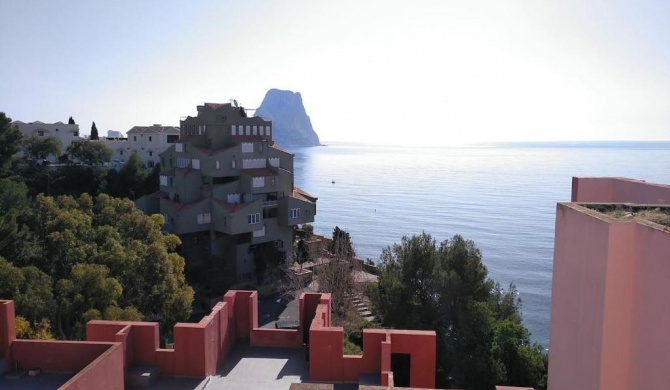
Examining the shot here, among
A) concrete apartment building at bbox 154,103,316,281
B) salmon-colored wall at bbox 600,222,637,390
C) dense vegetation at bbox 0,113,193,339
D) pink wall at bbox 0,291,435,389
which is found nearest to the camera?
salmon-colored wall at bbox 600,222,637,390

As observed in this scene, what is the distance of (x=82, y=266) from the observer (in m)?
17.3

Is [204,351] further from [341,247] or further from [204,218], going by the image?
[204,218]

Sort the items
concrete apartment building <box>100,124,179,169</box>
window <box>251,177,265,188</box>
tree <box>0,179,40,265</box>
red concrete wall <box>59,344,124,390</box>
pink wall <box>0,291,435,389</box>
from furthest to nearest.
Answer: concrete apartment building <box>100,124,179,169</box> < window <box>251,177,265,188</box> < tree <box>0,179,40,265</box> < pink wall <box>0,291,435,389</box> < red concrete wall <box>59,344,124,390</box>

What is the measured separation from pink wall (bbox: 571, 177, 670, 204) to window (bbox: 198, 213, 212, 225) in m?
28.1

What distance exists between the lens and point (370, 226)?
61.9 m

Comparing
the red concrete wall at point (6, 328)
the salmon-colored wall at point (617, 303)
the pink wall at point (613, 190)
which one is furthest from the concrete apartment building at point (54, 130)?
the salmon-colored wall at point (617, 303)

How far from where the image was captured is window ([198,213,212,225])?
35000 mm

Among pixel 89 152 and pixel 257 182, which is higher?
pixel 89 152

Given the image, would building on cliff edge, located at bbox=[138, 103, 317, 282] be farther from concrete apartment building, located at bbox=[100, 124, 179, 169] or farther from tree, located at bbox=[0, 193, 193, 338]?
concrete apartment building, located at bbox=[100, 124, 179, 169]

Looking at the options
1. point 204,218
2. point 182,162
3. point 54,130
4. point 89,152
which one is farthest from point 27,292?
point 54,130

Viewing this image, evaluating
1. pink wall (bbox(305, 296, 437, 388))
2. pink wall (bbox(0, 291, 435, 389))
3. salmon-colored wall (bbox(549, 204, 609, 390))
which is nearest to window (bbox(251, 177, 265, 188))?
pink wall (bbox(0, 291, 435, 389))

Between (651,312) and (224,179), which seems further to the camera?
(224,179)

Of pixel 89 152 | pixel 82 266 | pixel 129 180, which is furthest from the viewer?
pixel 89 152

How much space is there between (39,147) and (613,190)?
4981cm
